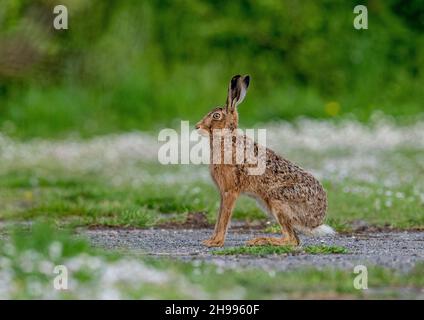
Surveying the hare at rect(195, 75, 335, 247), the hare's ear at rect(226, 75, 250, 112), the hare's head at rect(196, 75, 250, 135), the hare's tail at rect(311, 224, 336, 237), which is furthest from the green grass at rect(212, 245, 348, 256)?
the hare's ear at rect(226, 75, 250, 112)

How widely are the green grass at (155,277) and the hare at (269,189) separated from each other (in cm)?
131

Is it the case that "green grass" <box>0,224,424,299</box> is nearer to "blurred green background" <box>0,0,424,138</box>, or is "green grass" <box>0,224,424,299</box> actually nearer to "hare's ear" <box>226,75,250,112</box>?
"hare's ear" <box>226,75,250,112</box>

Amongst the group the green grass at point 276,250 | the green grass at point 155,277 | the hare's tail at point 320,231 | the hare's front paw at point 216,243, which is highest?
the hare's tail at point 320,231

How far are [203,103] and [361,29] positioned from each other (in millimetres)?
3753

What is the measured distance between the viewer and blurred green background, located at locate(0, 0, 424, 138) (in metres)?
20.5

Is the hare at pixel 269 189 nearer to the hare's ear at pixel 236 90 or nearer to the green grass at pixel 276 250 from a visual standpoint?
the hare's ear at pixel 236 90

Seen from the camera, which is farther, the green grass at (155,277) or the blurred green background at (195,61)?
the blurred green background at (195,61)

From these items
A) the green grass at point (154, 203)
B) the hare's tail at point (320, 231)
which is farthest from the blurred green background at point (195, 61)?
the hare's tail at point (320, 231)

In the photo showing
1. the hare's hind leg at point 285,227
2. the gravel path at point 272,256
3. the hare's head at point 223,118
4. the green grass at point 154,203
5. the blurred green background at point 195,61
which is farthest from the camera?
the blurred green background at point 195,61

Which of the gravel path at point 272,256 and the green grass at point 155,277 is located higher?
the gravel path at point 272,256

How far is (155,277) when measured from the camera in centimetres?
756

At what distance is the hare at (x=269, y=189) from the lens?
9.44 metres

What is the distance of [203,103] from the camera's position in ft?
68.5
